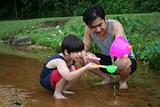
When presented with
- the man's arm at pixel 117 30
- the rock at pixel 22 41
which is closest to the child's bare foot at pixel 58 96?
the man's arm at pixel 117 30

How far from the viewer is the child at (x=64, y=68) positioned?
335 cm

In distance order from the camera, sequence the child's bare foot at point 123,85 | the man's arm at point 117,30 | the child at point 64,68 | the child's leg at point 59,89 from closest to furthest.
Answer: the child at point 64,68 → the child's leg at point 59,89 → the man's arm at point 117,30 → the child's bare foot at point 123,85

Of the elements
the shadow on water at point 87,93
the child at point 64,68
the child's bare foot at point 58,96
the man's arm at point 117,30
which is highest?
the man's arm at point 117,30

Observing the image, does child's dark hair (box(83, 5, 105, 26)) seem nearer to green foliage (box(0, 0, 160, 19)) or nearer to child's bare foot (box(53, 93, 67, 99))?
child's bare foot (box(53, 93, 67, 99))

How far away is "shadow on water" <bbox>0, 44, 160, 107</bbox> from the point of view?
3383 mm

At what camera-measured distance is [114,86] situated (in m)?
4.13

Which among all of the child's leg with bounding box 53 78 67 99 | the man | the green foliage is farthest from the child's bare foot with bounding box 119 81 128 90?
the green foliage

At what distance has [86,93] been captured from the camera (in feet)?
12.6

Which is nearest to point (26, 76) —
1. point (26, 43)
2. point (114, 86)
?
point (114, 86)

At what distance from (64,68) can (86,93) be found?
1.79 ft

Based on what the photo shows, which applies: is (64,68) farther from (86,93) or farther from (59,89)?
(86,93)

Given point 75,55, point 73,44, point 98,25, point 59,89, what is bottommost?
point 59,89

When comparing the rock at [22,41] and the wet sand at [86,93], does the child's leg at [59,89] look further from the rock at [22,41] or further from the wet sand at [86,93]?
the rock at [22,41]

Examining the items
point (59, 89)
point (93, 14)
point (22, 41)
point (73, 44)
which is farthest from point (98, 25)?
point (22, 41)
